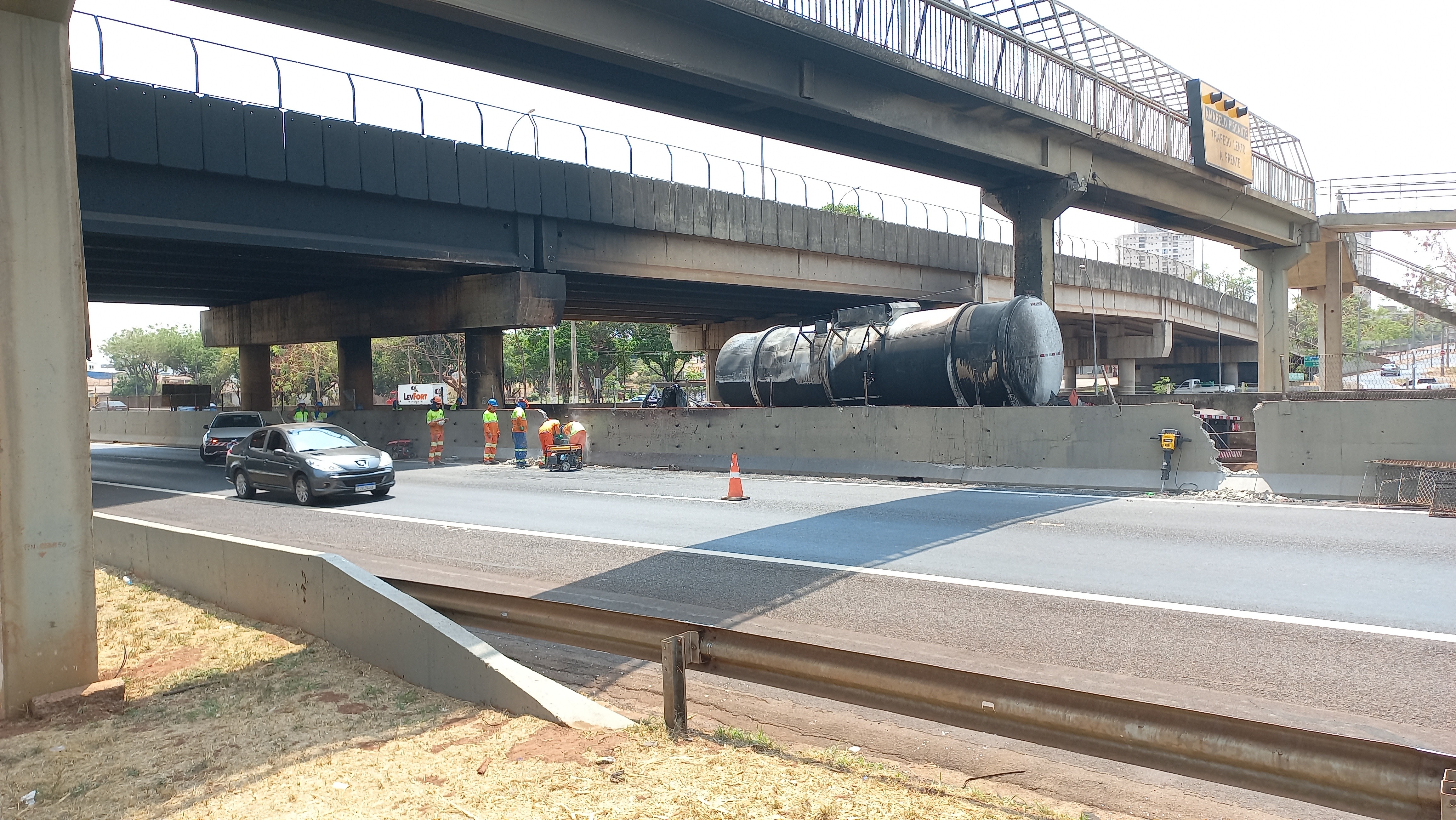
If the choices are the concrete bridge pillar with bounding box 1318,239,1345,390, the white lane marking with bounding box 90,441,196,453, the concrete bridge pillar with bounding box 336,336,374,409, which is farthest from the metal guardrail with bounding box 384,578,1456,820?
the concrete bridge pillar with bounding box 1318,239,1345,390

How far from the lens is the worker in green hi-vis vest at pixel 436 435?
2584 cm

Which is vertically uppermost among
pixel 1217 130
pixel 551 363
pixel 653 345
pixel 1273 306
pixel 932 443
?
pixel 1217 130

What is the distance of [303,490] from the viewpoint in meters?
16.5

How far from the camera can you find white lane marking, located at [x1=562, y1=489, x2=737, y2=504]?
15.3m

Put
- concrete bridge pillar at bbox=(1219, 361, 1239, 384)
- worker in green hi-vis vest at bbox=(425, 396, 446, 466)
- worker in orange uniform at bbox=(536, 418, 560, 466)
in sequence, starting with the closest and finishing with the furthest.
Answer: worker in orange uniform at bbox=(536, 418, 560, 466), worker in green hi-vis vest at bbox=(425, 396, 446, 466), concrete bridge pillar at bbox=(1219, 361, 1239, 384)

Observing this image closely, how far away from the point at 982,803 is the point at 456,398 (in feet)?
263

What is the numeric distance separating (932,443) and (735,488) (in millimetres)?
4403

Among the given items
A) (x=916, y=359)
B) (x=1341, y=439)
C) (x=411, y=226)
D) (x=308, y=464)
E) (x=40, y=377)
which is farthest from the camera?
(x=411, y=226)

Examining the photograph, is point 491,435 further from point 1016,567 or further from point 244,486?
point 1016,567

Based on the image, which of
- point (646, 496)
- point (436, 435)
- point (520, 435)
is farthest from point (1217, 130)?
point (436, 435)

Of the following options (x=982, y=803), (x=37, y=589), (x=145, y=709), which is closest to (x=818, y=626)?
(x=982, y=803)

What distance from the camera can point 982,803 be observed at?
13.0ft

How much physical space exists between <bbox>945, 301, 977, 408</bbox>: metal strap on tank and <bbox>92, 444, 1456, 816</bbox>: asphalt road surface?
2.71m

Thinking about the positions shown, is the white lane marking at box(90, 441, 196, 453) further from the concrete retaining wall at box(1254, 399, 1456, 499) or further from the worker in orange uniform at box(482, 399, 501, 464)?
the concrete retaining wall at box(1254, 399, 1456, 499)
